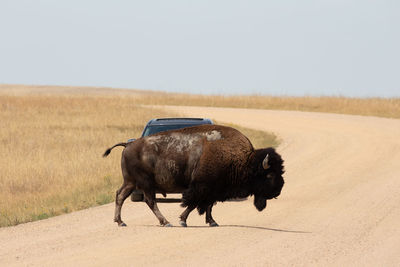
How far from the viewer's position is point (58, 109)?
44188mm

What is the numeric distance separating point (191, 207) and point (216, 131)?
47.8 inches

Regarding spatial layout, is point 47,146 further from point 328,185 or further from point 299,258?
point 299,258

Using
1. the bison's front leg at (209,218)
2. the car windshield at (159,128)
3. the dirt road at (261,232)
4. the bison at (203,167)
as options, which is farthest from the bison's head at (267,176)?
the car windshield at (159,128)

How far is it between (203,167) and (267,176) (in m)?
0.95

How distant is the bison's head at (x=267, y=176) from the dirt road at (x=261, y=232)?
1.81 ft

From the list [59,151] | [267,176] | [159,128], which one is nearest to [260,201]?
[267,176]

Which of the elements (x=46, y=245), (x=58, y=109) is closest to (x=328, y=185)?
(x=46, y=245)

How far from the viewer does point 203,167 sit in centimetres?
1174

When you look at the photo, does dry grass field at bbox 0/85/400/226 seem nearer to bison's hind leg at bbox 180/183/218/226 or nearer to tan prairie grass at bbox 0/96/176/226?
tan prairie grass at bbox 0/96/176/226

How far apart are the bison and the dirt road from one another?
539 millimetres

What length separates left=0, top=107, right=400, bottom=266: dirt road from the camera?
30.9 feet

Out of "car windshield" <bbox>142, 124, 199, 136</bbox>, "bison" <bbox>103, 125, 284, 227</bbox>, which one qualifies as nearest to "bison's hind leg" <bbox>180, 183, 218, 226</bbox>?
"bison" <bbox>103, 125, 284, 227</bbox>

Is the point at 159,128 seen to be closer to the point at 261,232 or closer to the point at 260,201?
the point at 260,201

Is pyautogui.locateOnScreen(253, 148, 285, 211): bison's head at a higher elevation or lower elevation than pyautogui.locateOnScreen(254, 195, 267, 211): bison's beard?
higher
